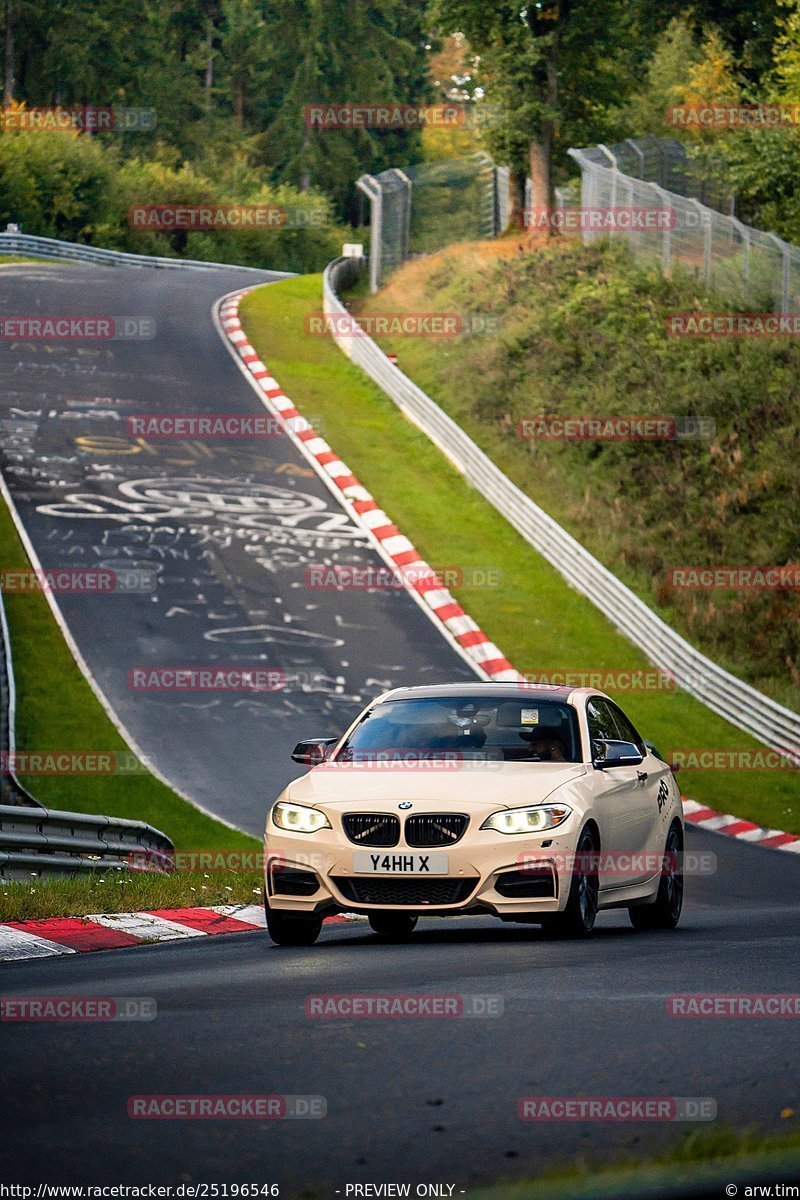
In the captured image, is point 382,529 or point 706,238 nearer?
point 382,529

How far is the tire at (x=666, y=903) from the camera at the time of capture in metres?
12.2

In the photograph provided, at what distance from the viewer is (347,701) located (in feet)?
76.1

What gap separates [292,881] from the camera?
1059 centimetres

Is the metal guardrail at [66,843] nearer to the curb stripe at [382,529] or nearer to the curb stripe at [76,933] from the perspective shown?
the curb stripe at [76,933]

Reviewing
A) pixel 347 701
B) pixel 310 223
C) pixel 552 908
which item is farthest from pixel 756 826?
pixel 310 223

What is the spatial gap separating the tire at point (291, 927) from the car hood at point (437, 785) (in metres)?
0.70

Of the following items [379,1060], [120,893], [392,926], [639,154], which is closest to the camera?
[379,1060]

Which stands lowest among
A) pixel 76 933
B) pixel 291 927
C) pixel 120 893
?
pixel 120 893

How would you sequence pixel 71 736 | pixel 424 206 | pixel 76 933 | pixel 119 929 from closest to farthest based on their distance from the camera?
pixel 76 933, pixel 119 929, pixel 71 736, pixel 424 206

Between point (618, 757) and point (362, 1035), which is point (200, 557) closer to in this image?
point (618, 757)

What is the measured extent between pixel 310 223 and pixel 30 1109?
290 feet

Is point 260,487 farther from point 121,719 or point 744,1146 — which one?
point 744,1146

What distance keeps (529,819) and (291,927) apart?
1.66 meters

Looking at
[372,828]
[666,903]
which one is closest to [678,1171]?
[372,828]
